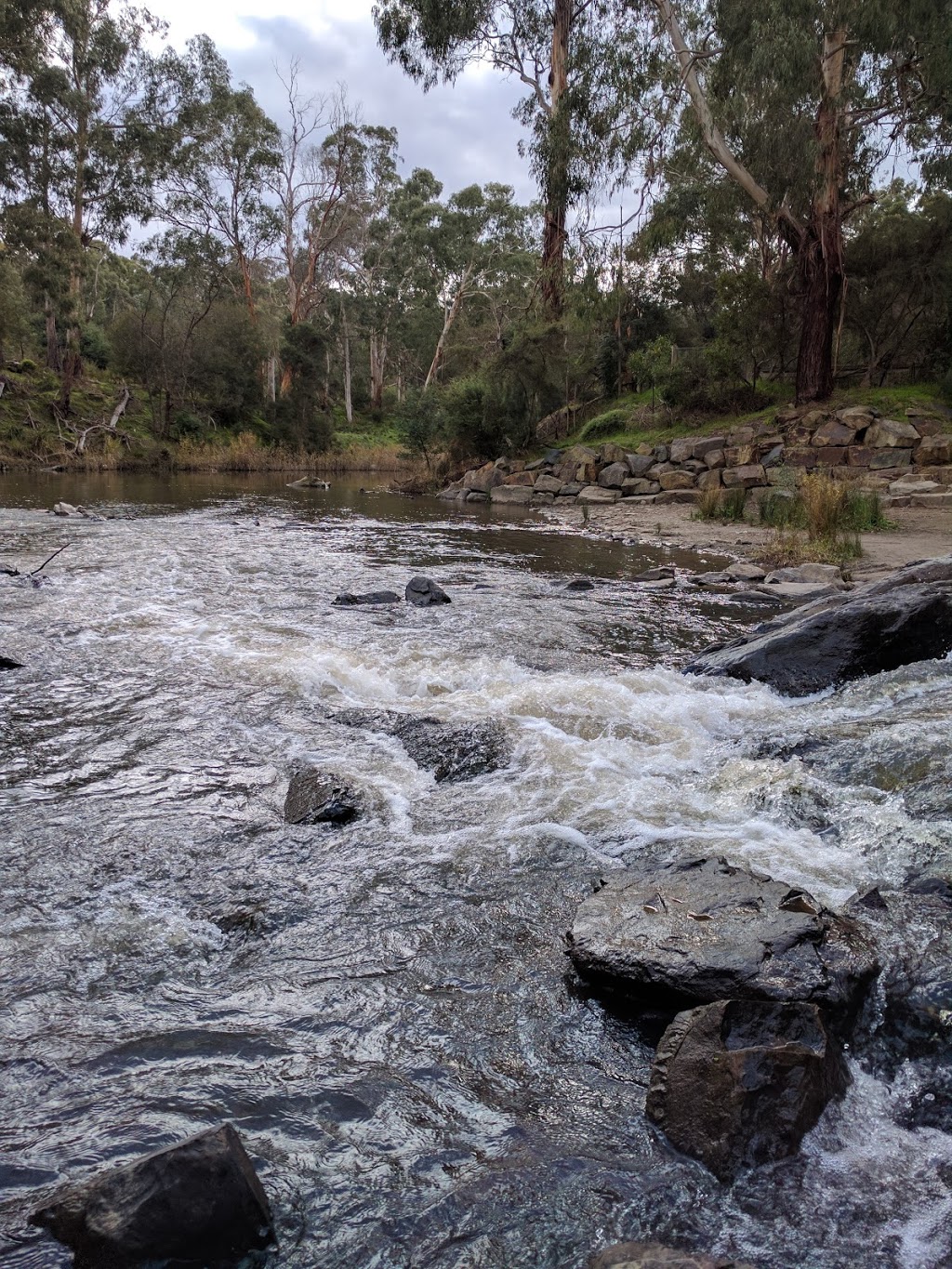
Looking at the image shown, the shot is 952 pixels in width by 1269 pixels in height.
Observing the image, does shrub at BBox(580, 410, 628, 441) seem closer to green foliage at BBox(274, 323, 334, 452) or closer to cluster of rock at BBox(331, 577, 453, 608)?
cluster of rock at BBox(331, 577, 453, 608)

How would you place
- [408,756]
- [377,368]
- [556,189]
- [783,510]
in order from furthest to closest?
1. [377,368]
2. [556,189]
3. [783,510]
4. [408,756]

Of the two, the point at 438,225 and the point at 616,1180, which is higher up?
the point at 438,225

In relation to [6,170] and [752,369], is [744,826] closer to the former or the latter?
[752,369]

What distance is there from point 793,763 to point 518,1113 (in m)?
2.58

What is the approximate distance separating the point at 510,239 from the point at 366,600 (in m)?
39.2

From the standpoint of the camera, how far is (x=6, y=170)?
29562mm

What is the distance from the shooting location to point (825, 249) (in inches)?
680

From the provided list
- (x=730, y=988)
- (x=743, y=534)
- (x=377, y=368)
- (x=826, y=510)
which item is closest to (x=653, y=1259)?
(x=730, y=988)

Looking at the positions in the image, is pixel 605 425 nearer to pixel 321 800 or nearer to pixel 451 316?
pixel 321 800

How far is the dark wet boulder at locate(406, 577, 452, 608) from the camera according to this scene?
8.26 m

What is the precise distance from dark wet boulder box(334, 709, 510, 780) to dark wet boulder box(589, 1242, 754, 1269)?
252 centimetres

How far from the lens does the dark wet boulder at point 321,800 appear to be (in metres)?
3.55

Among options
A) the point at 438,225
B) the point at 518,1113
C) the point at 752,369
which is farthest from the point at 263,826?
the point at 438,225

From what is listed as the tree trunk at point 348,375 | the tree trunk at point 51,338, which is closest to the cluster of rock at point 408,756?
the tree trunk at point 51,338
